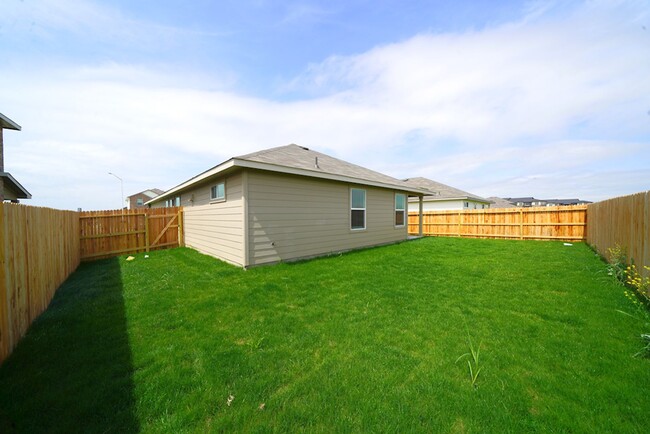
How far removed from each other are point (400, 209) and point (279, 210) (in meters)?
7.27

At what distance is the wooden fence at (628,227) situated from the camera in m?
4.36

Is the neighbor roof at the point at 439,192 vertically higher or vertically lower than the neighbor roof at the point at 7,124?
lower

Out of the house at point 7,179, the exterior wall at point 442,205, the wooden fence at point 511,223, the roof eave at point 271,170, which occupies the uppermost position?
the house at point 7,179

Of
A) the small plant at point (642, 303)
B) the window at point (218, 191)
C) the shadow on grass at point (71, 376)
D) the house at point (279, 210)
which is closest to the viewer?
the shadow on grass at point (71, 376)

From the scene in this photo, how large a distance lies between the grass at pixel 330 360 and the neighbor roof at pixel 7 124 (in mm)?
13904

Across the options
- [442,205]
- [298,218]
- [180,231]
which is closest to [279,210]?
[298,218]

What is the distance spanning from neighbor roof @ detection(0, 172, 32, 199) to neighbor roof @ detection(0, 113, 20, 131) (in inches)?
103

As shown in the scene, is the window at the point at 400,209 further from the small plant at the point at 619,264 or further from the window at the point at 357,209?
the small plant at the point at 619,264

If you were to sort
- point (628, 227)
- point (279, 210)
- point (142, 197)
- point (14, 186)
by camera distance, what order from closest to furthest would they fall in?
point (628, 227) < point (279, 210) < point (14, 186) < point (142, 197)

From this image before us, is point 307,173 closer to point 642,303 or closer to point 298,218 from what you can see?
point 298,218

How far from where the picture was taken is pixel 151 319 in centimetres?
375

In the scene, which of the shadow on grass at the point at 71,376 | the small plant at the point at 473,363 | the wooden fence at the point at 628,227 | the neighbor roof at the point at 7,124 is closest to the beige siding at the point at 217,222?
the shadow on grass at the point at 71,376

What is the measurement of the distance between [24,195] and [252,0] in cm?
2002

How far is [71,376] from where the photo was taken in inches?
97.0
